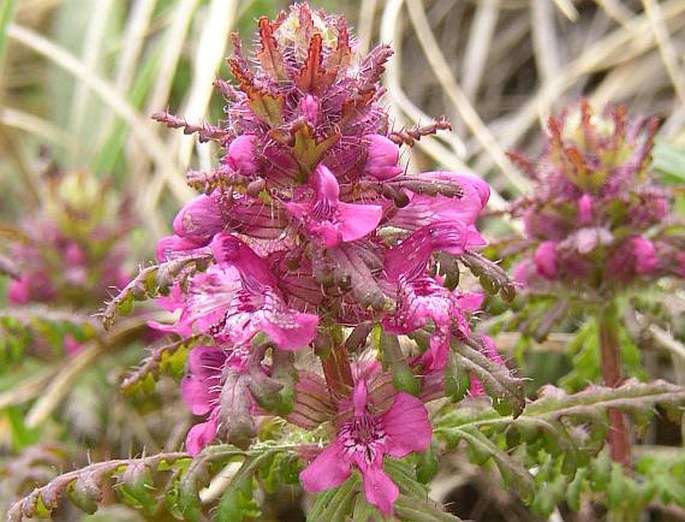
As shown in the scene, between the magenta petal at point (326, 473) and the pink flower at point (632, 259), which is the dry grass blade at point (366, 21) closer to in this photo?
the pink flower at point (632, 259)

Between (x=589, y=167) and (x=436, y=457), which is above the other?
(x=589, y=167)

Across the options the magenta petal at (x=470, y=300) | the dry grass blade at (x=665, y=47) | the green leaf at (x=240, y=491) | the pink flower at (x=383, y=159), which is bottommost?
the green leaf at (x=240, y=491)

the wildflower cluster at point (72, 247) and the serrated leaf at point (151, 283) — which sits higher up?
the serrated leaf at point (151, 283)

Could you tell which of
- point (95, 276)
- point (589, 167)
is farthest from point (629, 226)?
point (95, 276)

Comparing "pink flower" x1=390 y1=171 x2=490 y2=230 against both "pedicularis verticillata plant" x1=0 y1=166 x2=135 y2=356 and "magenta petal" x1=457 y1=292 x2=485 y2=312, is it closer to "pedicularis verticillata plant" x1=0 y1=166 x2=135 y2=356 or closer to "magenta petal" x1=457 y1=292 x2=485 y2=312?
"magenta petal" x1=457 y1=292 x2=485 y2=312

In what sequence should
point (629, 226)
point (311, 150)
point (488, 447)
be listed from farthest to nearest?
point (629, 226) < point (488, 447) < point (311, 150)

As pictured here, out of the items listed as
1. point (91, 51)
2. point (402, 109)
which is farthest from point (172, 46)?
point (402, 109)

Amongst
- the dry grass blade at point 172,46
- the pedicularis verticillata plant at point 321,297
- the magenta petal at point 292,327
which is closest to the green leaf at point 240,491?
the pedicularis verticillata plant at point 321,297

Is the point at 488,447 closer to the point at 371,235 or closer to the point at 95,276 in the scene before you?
the point at 371,235
